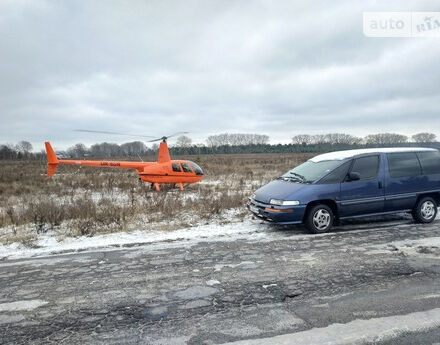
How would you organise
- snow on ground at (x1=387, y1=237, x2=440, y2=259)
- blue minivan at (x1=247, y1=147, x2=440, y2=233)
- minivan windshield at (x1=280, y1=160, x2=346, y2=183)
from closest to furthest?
snow on ground at (x1=387, y1=237, x2=440, y2=259)
blue minivan at (x1=247, y1=147, x2=440, y2=233)
minivan windshield at (x1=280, y1=160, x2=346, y2=183)

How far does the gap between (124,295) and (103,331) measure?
0.84 meters

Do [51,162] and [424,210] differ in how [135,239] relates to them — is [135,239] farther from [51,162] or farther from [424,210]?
[51,162]

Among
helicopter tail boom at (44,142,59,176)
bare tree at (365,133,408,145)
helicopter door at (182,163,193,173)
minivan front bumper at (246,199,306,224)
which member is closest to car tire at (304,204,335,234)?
minivan front bumper at (246,199,306,224)

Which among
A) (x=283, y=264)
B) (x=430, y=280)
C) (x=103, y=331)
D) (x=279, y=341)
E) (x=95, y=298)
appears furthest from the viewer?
(x=283, y=264)

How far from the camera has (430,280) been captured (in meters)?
4.27

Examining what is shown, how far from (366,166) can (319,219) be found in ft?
6.13

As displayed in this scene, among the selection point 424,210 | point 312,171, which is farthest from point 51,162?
point 424,210

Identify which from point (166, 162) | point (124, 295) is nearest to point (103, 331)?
point (124, 295)

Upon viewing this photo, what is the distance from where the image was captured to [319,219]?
704 centimetres

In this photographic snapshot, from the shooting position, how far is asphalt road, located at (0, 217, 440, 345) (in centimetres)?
314

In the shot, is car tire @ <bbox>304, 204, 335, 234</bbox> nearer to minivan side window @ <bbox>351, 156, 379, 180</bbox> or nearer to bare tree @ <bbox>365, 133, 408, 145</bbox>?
minivan side window @ <bbox>351, 156, 379, 180</bbox>

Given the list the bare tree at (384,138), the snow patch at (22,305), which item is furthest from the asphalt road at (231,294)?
the bare tree at (384,138)

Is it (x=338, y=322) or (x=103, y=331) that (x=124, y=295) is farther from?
(x=338, y=322)

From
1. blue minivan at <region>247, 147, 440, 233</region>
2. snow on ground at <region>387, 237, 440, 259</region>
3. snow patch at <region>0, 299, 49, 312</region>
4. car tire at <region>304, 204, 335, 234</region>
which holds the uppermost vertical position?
blue minivan at <region>247, 147, 440, 233</region>
